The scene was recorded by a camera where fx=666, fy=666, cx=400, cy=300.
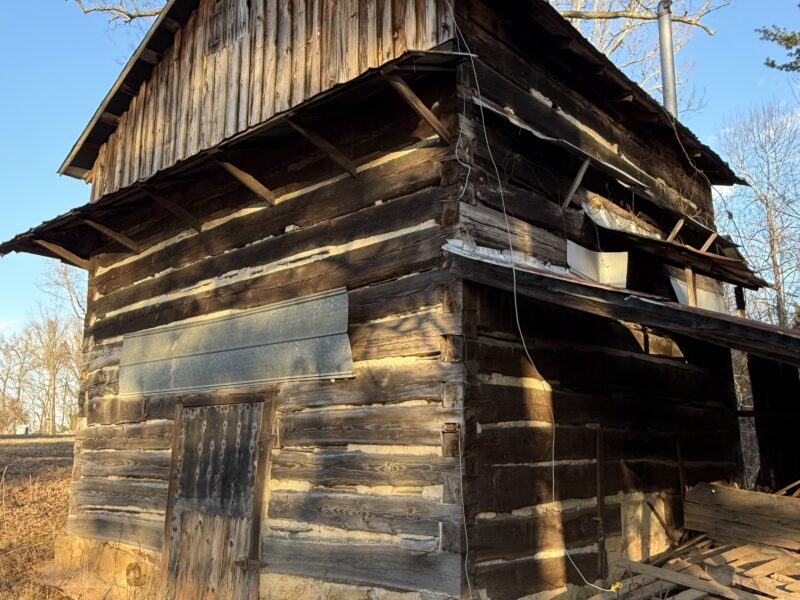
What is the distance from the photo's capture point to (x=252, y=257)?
7.09 meters

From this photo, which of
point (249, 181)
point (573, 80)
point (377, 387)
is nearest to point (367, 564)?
point (377, 387)

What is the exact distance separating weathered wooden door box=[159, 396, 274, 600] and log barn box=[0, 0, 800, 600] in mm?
34

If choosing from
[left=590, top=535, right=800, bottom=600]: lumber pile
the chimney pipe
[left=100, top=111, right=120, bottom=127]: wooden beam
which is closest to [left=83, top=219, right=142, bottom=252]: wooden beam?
[left=100, top=111, right=120, bottom=127]: wooden beam

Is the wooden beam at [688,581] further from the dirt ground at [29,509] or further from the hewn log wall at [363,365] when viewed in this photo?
the dirt ground at [29,509]

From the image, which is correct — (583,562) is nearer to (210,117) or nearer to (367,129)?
(367,129)

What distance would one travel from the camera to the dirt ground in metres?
8.61

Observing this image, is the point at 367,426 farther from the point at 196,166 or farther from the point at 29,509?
the point at 29,509

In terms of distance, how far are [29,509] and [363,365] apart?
1156 cm

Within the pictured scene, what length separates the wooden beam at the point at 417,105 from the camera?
5.08 metres

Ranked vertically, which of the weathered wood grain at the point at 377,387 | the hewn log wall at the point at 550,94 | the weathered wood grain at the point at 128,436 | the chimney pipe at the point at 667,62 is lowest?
the weathered wood grain at the point at 128,436

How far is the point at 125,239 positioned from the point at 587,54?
6.07m

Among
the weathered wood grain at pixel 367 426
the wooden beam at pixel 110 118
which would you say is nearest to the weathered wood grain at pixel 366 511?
the weathered wood grain at pixel 367 426

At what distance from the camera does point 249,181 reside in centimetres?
674

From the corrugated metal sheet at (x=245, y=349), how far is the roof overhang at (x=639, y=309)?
1.40 meters
